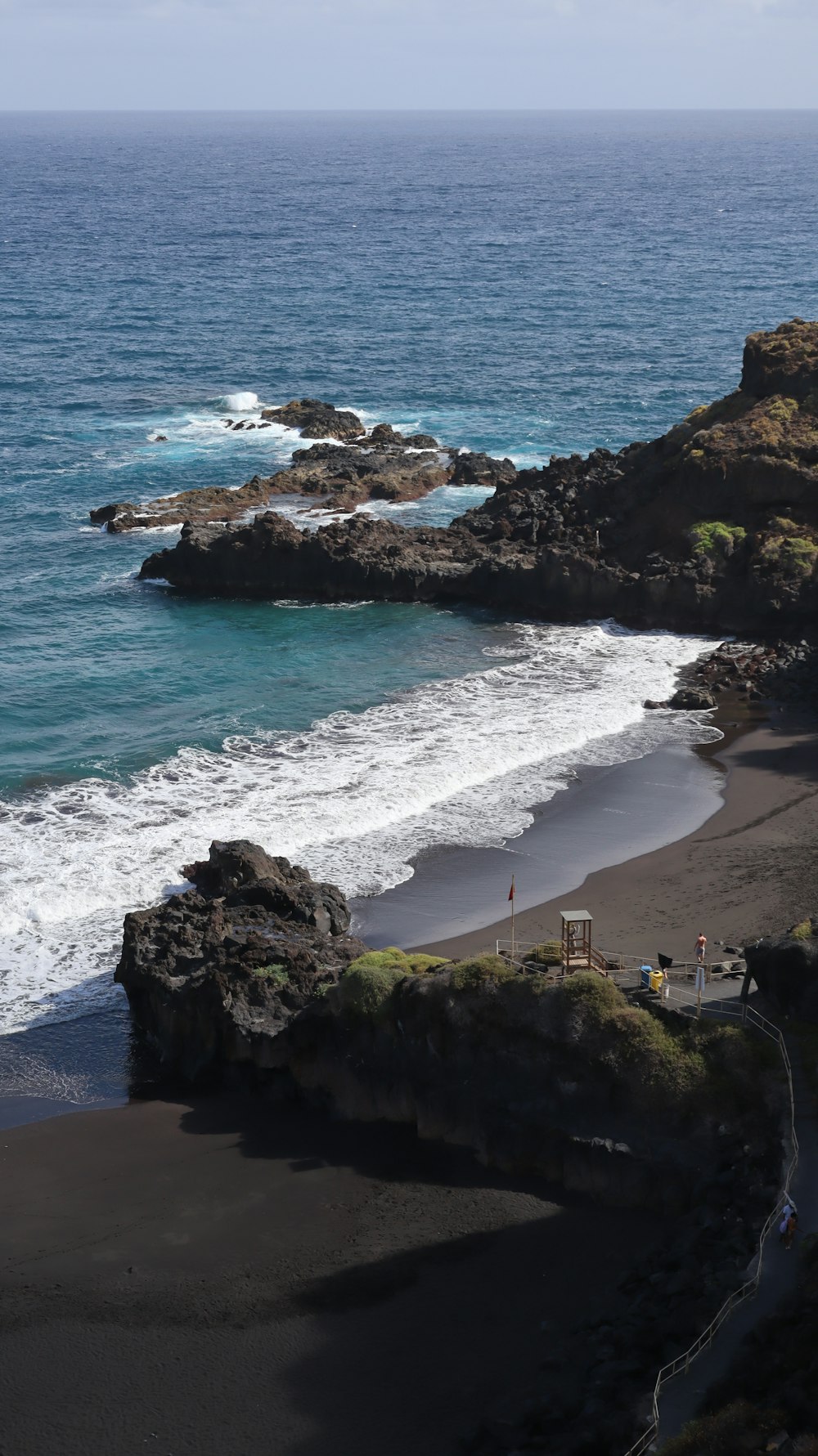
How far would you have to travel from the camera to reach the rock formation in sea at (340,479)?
68.6 meters

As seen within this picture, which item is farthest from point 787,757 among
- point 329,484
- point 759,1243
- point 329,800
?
point 329,484

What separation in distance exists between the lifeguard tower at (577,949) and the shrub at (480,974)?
57.4 inches

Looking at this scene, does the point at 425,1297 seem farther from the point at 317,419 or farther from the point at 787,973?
the point at 317,419

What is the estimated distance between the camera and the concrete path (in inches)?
763

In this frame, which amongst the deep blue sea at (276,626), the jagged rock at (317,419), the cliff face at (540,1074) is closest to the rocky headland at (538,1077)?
the cliff face at (540,1074)

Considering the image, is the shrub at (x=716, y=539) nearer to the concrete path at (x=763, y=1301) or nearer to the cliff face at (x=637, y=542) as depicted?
the cliff face at (x=637, y=542)

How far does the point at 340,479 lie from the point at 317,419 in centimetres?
1307

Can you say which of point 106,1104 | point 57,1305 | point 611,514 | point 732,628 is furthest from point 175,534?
point 57,1305

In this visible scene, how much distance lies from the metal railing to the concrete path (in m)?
0.08

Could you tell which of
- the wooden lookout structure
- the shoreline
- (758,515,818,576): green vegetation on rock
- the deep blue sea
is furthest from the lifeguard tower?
(758,515,818,576): green vegetation on rock

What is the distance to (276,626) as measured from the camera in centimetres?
5775

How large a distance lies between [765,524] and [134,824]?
99.5 ft

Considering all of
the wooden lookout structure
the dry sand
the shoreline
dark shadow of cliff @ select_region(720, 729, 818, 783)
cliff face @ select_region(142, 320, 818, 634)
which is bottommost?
the dry sand

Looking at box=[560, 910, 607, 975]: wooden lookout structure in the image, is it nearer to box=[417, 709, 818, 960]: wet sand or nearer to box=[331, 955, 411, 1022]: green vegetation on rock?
box=[331, 955, 411, 1022]: green vegetation on rock
